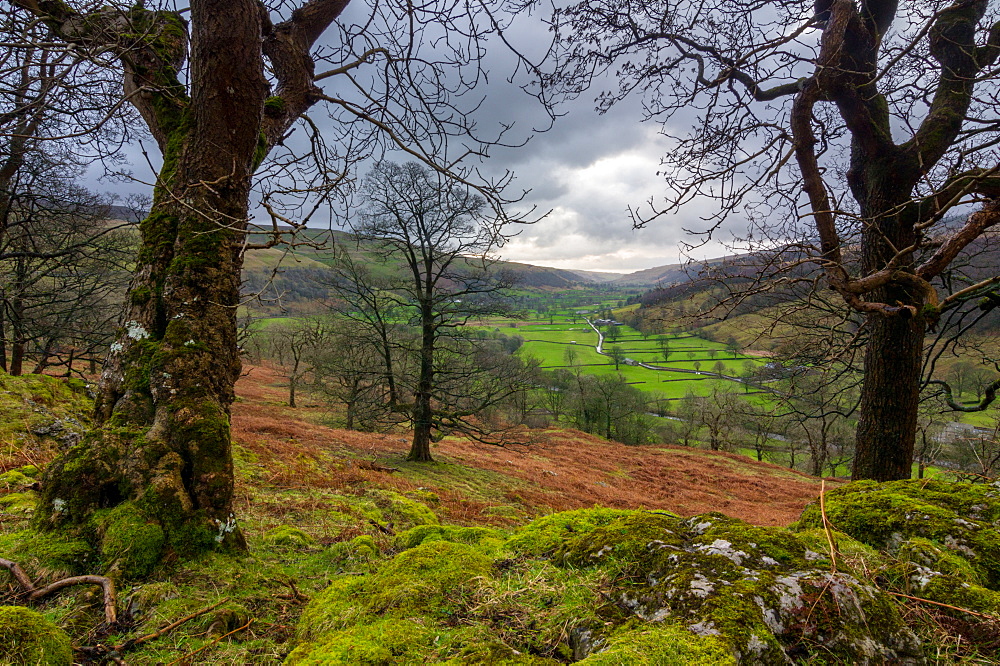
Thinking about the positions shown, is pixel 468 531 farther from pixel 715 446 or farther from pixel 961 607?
pixel 715 446

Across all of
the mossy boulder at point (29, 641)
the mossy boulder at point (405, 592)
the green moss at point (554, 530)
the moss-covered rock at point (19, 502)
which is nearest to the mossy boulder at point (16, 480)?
the moss-covered rock at point (19, 502)

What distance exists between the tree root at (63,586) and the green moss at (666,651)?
7.18 feet

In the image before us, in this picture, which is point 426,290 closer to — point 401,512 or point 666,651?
point 401,512

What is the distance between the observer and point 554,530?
Result: 8.11ft

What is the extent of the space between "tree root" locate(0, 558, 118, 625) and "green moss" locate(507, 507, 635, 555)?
1925 millimetres

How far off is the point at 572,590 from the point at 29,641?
1.98m

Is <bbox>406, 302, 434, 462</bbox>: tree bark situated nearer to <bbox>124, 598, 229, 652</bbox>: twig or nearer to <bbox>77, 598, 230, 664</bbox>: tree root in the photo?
<bbox>124, 598, 229, 652</bbox>: twig

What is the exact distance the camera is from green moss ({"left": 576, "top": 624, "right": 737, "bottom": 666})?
1.14 meters

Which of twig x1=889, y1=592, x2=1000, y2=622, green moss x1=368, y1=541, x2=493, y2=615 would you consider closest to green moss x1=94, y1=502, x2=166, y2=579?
green moss x1=368, y1=541, x2=493, y2=615

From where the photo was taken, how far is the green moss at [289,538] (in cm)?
Answer: 345

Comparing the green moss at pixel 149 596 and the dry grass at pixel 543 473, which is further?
the dry grass at pixel 543 473

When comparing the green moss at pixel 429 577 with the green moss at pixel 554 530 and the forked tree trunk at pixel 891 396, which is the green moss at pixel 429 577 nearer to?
the green moss at pixel 554 530

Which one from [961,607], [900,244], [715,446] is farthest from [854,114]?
[715,446]

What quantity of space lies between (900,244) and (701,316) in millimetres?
2135
